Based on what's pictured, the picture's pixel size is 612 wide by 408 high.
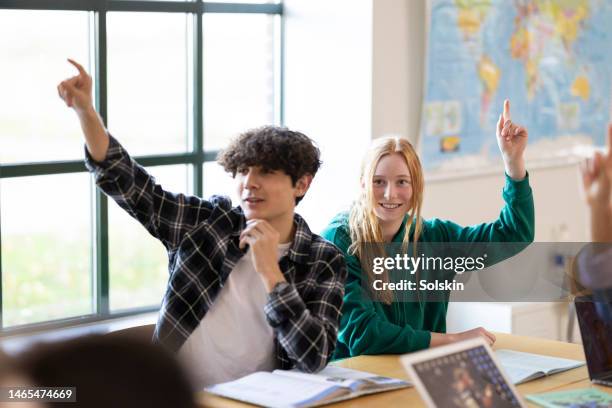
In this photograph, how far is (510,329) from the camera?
169 inches

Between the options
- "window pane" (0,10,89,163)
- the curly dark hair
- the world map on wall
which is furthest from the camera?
the world map on wall

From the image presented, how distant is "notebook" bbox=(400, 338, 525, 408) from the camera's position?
1793 millimetres

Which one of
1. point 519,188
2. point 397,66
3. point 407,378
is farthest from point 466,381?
point 397,66

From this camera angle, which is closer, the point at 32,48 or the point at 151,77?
the point at 32,48

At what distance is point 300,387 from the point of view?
2230 millimetres

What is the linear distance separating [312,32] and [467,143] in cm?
97

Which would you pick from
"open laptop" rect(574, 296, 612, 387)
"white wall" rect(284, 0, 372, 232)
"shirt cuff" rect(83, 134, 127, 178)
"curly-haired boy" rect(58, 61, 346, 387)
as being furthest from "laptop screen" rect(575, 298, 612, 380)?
"white wall" rect(284, 0, 372, 232)

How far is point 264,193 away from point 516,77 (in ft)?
8.52

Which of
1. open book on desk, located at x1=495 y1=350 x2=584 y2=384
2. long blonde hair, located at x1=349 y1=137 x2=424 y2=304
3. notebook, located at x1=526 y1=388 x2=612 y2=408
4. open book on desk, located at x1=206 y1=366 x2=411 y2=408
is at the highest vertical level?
long blonde hair, located at x1=349 y1=137 x2=424 y2=304

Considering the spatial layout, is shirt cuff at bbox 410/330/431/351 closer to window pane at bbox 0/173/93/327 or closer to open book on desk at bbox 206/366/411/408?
open book on desk at bbox 206/366/411/408

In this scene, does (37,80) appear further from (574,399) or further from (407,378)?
(574,399)

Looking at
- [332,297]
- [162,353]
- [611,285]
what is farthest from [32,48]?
[162,353]

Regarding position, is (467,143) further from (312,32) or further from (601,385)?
(601,385)

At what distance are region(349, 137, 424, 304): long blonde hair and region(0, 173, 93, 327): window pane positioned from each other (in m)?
1.10
